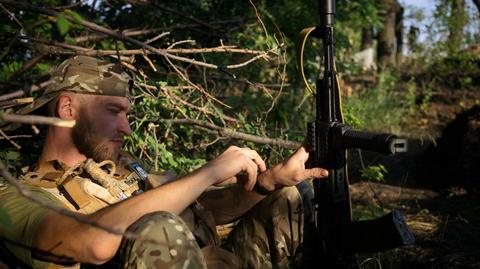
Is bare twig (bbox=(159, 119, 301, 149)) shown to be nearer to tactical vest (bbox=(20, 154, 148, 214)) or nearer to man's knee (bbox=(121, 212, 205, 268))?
tactical vest (bbox=(20, 154, 148, 214))

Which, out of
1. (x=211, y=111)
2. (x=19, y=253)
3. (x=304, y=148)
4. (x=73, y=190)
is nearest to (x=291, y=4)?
(x=211, y=111)

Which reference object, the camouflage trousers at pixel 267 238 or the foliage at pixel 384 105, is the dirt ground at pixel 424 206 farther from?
the camouflage trousers at pixel 267 238

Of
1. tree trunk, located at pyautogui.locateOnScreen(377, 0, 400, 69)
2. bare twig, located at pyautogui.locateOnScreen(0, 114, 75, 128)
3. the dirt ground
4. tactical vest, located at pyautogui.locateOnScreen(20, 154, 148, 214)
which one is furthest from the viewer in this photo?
tree trunk, located at pyautogui.locateOnScreen(377, 0, 400, 69)

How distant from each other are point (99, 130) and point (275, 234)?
0.97m

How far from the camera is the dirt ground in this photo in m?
3.46

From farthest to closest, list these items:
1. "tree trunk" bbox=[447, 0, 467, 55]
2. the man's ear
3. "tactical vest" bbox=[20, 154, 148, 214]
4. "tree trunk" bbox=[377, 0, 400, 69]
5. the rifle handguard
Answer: "tree trunk" bbox=[377, 0, 400, 69]
"tree trunk" bbox=[447, 0, 467, 55]
the man's ear
"tactical vest" bbox=[20, 154, 148, 214]
the rifle handguard

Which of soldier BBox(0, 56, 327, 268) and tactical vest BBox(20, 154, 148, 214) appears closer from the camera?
soldier BBox(0, 56, 327, 268)

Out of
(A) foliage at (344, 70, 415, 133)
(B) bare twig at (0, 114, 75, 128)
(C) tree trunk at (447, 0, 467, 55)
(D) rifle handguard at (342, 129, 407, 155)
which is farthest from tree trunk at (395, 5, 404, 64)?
(B) bare twig at (0, 114, 75, 128)

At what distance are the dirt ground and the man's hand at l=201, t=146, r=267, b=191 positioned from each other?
3.91 ft

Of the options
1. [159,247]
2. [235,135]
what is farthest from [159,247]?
[235,135]

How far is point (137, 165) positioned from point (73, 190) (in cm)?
45

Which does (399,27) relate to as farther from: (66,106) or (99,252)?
(99,252)

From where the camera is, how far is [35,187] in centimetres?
228

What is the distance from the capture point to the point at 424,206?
17.0 ft
